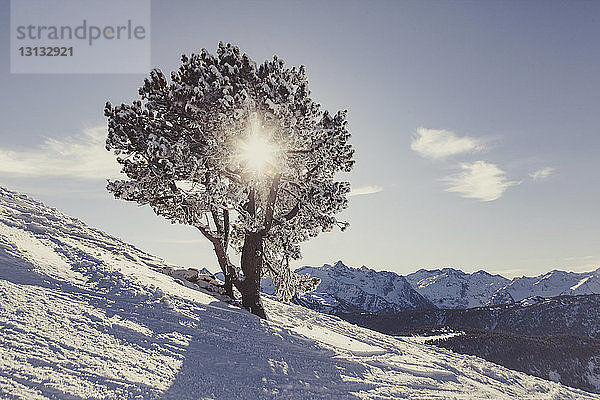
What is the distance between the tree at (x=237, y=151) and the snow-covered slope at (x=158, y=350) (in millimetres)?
4116

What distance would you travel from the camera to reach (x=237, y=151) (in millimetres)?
18203

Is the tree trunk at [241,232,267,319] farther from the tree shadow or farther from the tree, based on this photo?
the tree shadow

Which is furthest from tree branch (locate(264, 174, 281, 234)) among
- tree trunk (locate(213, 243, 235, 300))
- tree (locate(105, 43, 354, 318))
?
tree trunk (locate(213, 243, 235, 300))

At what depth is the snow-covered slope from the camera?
8.52 metres

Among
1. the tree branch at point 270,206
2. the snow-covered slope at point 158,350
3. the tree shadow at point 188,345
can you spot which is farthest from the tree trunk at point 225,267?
the tree shadow at point 188,345

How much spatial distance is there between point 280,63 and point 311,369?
13663 millimetres

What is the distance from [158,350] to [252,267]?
Answer: 407 inches

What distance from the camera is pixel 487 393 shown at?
45.0ft

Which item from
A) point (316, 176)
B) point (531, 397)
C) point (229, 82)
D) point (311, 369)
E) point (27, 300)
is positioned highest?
point (229, 82)

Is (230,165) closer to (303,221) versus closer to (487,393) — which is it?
(303,221)

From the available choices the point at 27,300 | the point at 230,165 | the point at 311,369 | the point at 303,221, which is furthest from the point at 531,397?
the point at 27,300

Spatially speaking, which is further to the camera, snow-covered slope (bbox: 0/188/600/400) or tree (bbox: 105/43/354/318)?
tree (bbox: 105/43/354/318)

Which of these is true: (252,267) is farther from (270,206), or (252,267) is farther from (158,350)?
(158,350)

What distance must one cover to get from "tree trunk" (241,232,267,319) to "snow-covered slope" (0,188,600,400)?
268 cm
